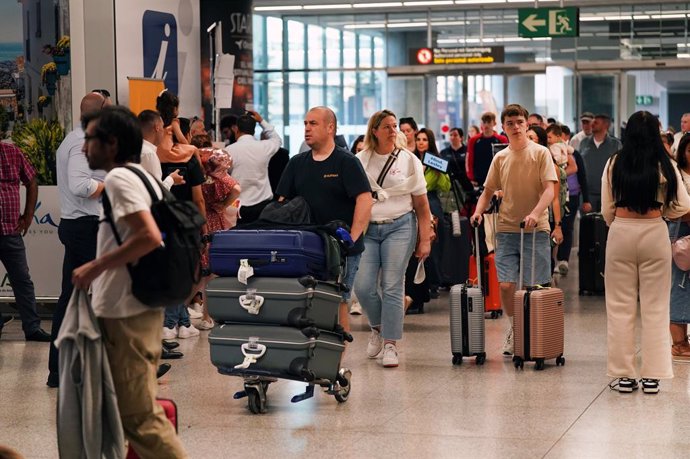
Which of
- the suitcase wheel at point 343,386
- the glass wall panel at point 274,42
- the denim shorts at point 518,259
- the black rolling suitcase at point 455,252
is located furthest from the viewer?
the glass wall panel at point 274,42

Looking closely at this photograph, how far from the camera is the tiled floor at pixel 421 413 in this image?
226 inches

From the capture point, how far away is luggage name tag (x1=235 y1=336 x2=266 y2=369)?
6.36 metres

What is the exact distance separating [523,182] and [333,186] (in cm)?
178

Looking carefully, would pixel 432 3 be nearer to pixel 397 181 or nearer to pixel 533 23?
pixel 533 23

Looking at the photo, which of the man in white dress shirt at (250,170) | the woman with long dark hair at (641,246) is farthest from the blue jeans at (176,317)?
the woman with long dark hair at (641,246)

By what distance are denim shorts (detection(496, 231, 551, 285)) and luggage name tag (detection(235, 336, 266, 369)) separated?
2426 mm

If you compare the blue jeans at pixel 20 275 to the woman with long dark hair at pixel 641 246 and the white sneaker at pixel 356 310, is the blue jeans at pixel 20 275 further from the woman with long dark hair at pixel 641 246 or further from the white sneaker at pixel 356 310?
the woman with long dark hair at pixel 641 246

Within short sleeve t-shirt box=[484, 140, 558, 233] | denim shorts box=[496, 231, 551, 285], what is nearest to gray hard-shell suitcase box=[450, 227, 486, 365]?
denim shorts box=[496, 231, 551, 285]

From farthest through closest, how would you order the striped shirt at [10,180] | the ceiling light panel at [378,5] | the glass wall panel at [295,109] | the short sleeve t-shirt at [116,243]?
1. the glass wall panel at [295,109]
2. the ceiling light panel at [378,5]
3. the striped shirt at [10,180]
4. the short sleeve t-shirt at [116,243]

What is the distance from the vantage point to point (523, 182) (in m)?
8.12

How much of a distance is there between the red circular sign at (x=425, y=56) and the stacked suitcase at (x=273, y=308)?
55.0 feet

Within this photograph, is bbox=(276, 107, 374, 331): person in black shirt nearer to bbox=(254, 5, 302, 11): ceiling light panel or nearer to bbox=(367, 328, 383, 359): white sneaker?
bbox=(367, 328, 383, 359): white sneaker

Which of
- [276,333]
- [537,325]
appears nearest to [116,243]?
[276,333]

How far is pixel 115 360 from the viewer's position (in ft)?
14.5
